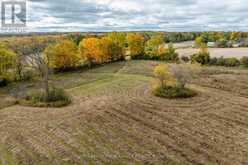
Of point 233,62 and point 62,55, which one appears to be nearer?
point 62,55

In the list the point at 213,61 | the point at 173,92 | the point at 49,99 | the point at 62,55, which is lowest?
the point at 49,99

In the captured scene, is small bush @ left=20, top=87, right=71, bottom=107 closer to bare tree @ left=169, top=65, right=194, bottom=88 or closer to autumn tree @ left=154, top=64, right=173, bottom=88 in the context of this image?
autumn tree @ left=154, top=64, right=173, bottom=88

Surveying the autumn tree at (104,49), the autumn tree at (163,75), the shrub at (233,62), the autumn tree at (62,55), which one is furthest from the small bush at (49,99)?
the shrub at (233,62)

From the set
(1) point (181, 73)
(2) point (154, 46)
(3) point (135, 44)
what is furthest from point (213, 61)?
(1) point (181, 73)

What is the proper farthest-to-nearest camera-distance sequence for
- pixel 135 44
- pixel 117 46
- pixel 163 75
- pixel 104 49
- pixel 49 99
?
1. pixel 135 44
2. pixel 117 46
3. pixel 104 49
4. pixel 163 75
5. pixel 49 99

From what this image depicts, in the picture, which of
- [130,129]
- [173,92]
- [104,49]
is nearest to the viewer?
[130,129]

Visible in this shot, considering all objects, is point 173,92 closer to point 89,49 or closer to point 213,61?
point 89,49
